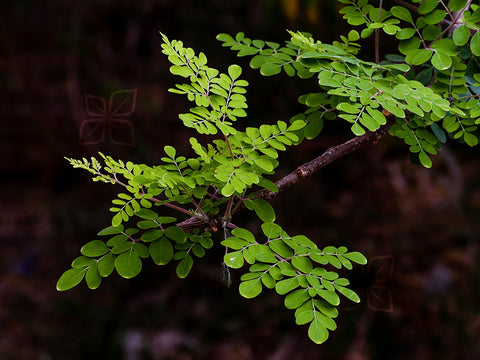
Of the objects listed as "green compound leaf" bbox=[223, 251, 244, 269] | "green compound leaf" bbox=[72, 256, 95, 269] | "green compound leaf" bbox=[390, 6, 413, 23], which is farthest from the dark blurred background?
"green compound leaf" bbox=[223, 251, 244, 269]

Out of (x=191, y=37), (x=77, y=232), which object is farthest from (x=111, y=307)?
(x=191, y=37)

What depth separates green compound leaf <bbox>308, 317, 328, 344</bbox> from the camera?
1.75ft

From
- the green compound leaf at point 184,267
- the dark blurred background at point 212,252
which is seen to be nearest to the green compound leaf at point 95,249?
the green compound leaf at point 184,267

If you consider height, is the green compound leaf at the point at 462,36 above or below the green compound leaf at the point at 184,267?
above

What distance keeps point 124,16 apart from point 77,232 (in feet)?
6.35

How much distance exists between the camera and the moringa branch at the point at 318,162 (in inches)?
26.7

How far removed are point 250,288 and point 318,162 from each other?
0.24m

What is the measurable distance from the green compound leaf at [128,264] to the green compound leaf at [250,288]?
0.45 ft

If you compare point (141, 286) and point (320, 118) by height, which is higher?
point (320, 118)

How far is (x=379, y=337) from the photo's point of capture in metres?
2.41

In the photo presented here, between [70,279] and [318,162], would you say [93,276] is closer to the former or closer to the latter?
[70,279]

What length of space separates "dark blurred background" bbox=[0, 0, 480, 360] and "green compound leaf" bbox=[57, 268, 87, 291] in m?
1.47

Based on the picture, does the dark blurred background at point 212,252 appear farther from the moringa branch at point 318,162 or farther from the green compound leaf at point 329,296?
the green compound leaf at point 329,296

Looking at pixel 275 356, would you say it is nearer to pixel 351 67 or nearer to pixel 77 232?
pixel 77 232
